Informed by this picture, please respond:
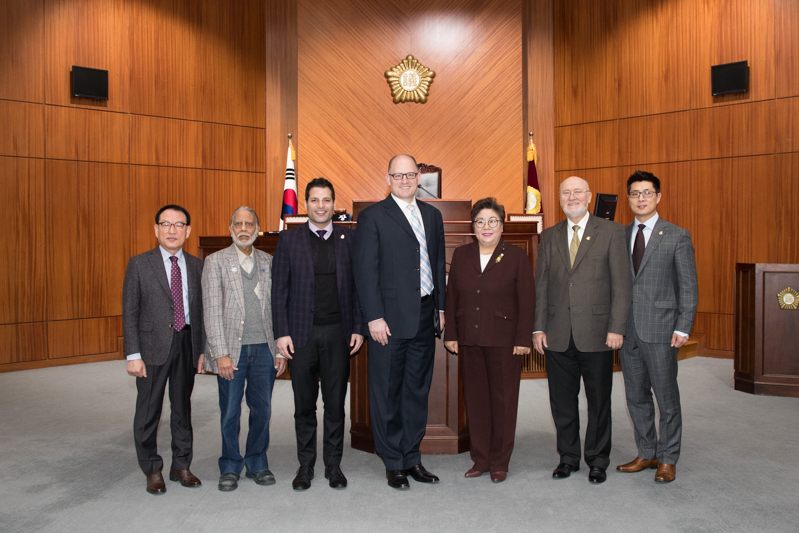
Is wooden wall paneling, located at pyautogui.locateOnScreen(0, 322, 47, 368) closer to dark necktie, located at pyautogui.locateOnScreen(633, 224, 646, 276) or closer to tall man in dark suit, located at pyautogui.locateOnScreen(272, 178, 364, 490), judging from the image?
tall man in dark suit, located at pyautogui.locateOnScreen(272, 178, 364, 490)

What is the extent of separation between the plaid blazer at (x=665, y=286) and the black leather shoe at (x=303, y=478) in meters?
1.80

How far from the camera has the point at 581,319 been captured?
116 inches

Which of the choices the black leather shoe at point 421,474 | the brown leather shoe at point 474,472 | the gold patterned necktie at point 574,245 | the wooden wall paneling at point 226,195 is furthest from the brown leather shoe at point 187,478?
the wooden wall paneling at point 226,195

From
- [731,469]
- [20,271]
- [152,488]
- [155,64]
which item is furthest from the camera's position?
[155,64]

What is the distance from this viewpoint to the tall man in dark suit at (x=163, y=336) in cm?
284

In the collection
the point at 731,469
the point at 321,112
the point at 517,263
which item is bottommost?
the point at 731,469

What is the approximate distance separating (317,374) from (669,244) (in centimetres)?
188

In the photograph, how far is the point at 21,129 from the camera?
6.53 meters

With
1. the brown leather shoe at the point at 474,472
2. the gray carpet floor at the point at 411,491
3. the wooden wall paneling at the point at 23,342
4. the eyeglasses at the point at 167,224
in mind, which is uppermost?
the eyeglasses at the point at 167,224

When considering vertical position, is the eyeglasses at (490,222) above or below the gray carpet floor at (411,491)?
above

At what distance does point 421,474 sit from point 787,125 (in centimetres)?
614

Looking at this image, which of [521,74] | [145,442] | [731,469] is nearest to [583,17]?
[521,74]

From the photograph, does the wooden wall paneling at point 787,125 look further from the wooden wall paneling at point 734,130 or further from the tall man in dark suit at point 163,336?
the tall man in dark suit at point 163,336

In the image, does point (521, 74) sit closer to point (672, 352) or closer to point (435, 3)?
point (435, 3)
